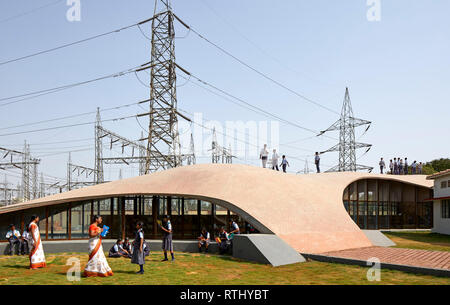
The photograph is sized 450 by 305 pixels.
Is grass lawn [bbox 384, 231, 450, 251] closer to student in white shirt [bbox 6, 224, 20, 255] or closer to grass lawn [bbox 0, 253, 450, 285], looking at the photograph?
grass lawn [bbox 0, 253, 450, 285]

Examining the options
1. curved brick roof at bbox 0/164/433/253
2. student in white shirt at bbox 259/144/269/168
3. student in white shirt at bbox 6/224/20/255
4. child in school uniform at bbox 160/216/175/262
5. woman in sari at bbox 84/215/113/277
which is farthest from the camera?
student in white shirt at bbox 259/144/269/168

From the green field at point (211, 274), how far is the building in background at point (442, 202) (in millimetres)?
19214

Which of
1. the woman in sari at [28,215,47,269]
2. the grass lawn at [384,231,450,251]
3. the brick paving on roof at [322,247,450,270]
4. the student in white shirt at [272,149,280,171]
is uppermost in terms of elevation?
the student in white shirt at [272,149,280,171]

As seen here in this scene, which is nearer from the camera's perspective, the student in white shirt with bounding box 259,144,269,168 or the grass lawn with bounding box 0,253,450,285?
the grass lawn with bounding box 0,253,450,285

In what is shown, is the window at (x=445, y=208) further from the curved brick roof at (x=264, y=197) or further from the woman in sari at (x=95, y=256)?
the woman in sari at (x=95, y=256)

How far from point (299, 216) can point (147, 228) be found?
803cm

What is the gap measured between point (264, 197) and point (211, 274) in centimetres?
743

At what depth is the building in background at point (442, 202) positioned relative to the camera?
28234mm

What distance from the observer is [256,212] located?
17391mm

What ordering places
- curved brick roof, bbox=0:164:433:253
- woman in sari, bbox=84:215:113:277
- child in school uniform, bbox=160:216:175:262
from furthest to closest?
1. curved brick roof, bbox=0:164:433:253
2. child in school uniform, bbox=160:216:175:262
3. woman in sari, bbox=84:215:113:277

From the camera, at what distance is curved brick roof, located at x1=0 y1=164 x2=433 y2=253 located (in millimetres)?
17062

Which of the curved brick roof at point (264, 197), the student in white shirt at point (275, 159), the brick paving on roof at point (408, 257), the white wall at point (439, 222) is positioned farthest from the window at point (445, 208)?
the brick paving on roof at point (408, 257)

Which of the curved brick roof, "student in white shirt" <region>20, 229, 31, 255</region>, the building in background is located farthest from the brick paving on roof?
the building in background
